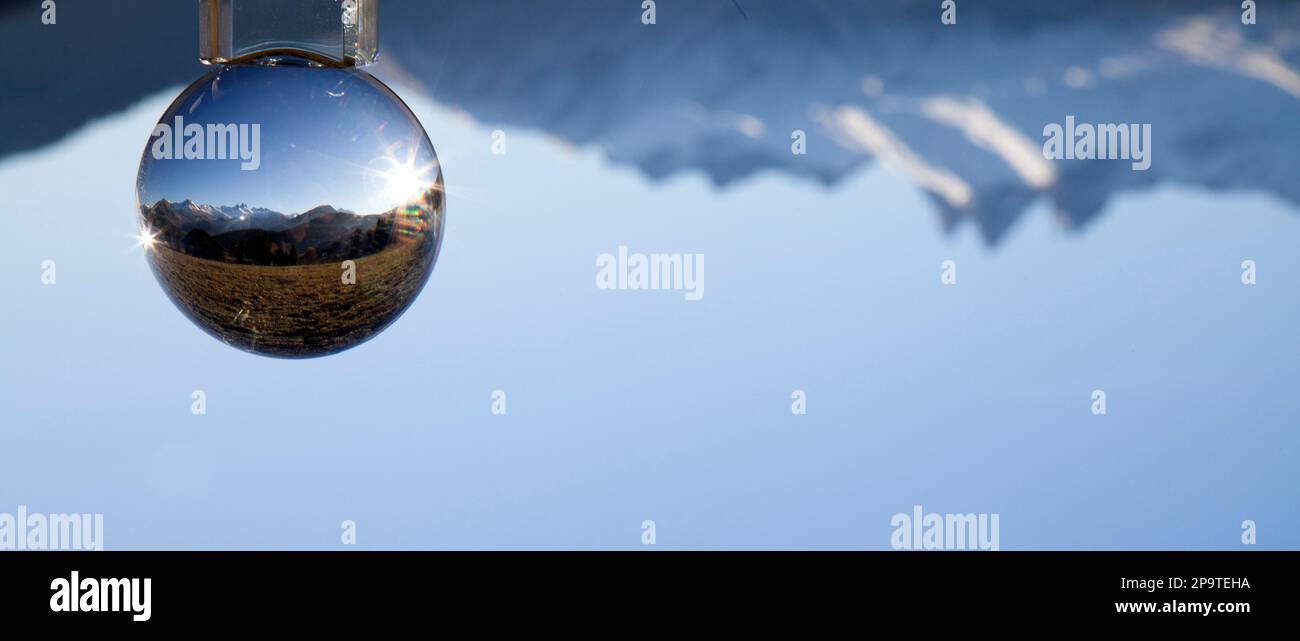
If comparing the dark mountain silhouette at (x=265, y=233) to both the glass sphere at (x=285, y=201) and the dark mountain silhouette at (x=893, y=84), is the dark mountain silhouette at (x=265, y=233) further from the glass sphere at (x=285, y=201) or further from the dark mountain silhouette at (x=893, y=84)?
the dark mountain silhouette at (x=893, y=84)

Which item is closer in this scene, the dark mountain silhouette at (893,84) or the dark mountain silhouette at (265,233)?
the dark mountain silhouette at (265,233)

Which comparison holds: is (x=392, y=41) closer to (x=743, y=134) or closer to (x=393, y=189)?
(x=743, y=134)
